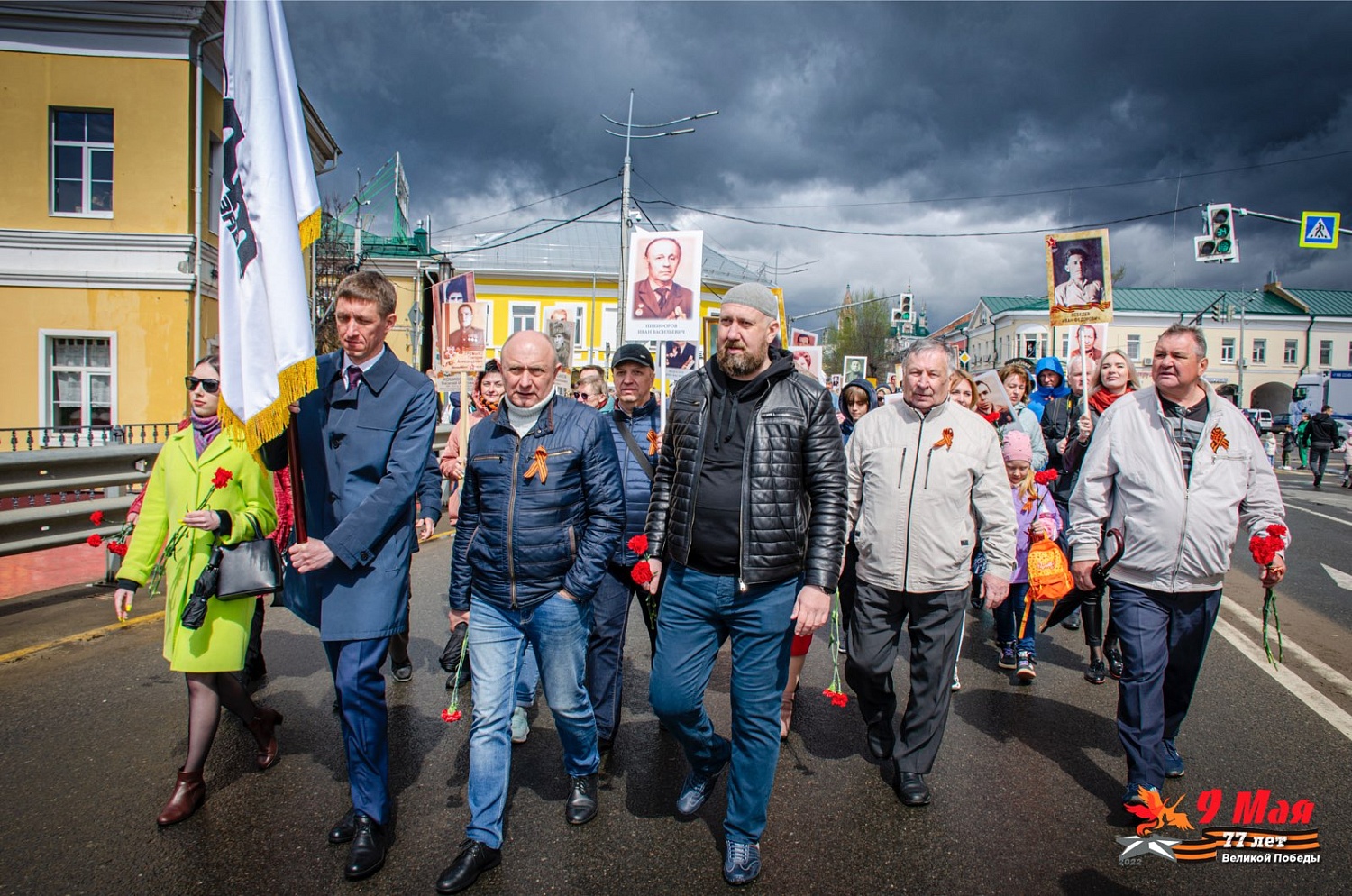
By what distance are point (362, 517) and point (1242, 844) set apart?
3.75m

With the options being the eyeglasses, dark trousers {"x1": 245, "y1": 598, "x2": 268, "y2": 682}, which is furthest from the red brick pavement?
the eyeglasses

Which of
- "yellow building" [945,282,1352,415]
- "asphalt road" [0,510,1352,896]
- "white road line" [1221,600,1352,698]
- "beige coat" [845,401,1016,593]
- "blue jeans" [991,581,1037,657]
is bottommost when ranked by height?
"asphalt road" [0,510,1352,896]

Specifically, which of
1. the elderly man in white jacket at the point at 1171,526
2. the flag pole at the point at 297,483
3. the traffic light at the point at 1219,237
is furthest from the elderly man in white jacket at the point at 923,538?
the traffic light at the point at 1219,237

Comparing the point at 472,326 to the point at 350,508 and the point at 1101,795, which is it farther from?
the point at 1101,795

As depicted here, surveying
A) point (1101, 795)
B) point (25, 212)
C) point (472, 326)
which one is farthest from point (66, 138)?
point (1101, 795)

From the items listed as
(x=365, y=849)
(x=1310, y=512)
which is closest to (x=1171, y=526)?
(x=365, y=849)

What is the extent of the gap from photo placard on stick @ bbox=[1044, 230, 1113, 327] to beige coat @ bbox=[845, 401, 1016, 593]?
207 inches

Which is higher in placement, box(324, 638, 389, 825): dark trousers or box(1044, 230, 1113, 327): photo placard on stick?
box(1044, 230, 1113, 327): photo placard on stick

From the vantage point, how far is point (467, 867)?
9.36ft

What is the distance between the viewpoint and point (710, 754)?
336 cm

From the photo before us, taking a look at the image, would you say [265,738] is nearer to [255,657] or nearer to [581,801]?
[255,657]

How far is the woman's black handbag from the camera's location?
319 cm

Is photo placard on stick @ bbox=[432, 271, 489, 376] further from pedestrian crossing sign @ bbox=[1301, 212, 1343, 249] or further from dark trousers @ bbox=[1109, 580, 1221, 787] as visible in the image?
pedestrian crossing sign @ bbox=[1301, 212, 1343, 249]

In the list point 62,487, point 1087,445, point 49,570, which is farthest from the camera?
point 49,570
